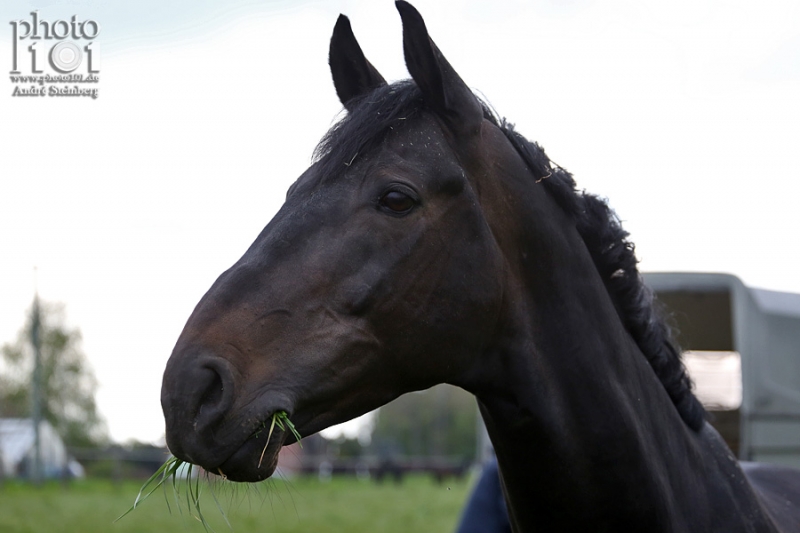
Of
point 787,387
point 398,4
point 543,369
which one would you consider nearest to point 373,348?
point 543,369

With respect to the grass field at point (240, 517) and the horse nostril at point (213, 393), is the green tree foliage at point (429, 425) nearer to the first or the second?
the grass field at point (240, 517)

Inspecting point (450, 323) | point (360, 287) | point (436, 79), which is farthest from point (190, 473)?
point (436, 79)

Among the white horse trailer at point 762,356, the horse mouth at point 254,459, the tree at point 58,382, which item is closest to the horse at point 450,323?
the horse mouth at point 254,459

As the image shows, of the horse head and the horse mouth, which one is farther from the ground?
the horse head

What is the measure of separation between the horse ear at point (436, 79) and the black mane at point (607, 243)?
0.25 feet

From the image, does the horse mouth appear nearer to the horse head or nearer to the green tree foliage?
the horse head

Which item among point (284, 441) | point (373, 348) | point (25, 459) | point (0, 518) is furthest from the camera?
point (25, 459)

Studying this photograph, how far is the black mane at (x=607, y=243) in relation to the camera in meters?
2.40

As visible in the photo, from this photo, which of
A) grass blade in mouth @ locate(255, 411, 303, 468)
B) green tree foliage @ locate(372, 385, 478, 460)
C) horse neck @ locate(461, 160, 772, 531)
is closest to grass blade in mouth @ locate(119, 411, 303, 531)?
grass blade in mouth @ locate(255, 411, 303, 468)

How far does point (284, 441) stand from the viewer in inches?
77.4

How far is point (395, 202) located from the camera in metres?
2.19

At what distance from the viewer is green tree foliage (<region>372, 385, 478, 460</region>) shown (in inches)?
2355

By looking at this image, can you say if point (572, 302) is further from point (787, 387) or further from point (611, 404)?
A: point (787, 387)

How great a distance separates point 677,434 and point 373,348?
1186mm
